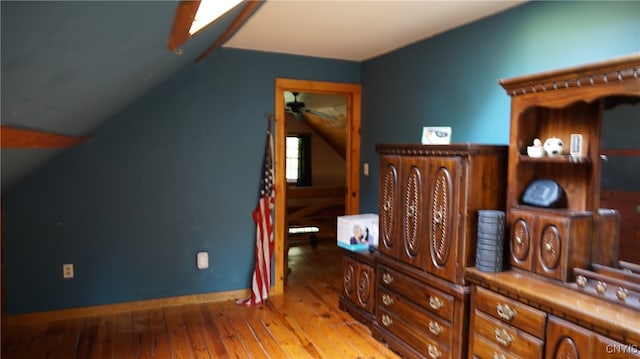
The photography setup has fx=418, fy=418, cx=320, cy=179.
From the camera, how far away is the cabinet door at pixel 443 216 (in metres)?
2.40

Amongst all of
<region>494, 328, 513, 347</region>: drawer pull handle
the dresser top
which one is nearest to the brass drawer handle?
<region>494, 328, 513, 347</region>: drawer pull handle

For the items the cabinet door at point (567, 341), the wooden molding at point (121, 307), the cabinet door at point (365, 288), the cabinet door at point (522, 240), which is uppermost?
the cabinet door at point (522, 240)

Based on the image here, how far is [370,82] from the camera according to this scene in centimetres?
422

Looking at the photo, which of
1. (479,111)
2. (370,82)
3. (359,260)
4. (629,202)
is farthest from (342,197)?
(629,202)

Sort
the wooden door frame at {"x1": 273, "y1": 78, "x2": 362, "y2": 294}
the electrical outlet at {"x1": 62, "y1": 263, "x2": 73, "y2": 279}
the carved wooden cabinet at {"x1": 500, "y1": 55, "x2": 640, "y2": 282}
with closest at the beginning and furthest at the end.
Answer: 1. the carved wooden cabinet at {"x1": 500, "y1": 55, "x2": 640, "y2": 282}
2. the electrical outlet at {"x1": 62, "y1": 263, "x2": 73, "y2": 279}
3. the wooden door frame at {"x1": 273, "y1": 78, "x2": 362, "y2": 294}

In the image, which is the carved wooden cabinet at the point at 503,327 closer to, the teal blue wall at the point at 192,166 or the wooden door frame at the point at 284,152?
the teal blue wall at the point at 192,166

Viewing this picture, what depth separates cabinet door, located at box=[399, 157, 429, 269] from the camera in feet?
8.73

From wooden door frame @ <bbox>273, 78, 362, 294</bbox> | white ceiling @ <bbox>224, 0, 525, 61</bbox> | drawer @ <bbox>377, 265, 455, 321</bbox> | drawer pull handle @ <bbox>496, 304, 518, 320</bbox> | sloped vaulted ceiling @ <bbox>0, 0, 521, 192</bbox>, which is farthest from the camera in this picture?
wooden door frame @ <bbox>273, 78, 362, 294</bbox>

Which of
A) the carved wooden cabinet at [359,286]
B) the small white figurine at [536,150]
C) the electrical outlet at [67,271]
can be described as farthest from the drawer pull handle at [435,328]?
the electrical outlet at [67,271]

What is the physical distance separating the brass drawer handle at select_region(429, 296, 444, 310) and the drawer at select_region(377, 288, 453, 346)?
0.19 feet

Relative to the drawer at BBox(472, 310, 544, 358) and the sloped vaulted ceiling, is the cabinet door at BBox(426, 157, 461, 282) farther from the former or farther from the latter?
the sloped vaulted ceiling

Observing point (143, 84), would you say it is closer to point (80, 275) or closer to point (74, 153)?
point (74, 153)

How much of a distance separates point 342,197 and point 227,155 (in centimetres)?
314

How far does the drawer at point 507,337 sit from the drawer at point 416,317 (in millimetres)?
219
